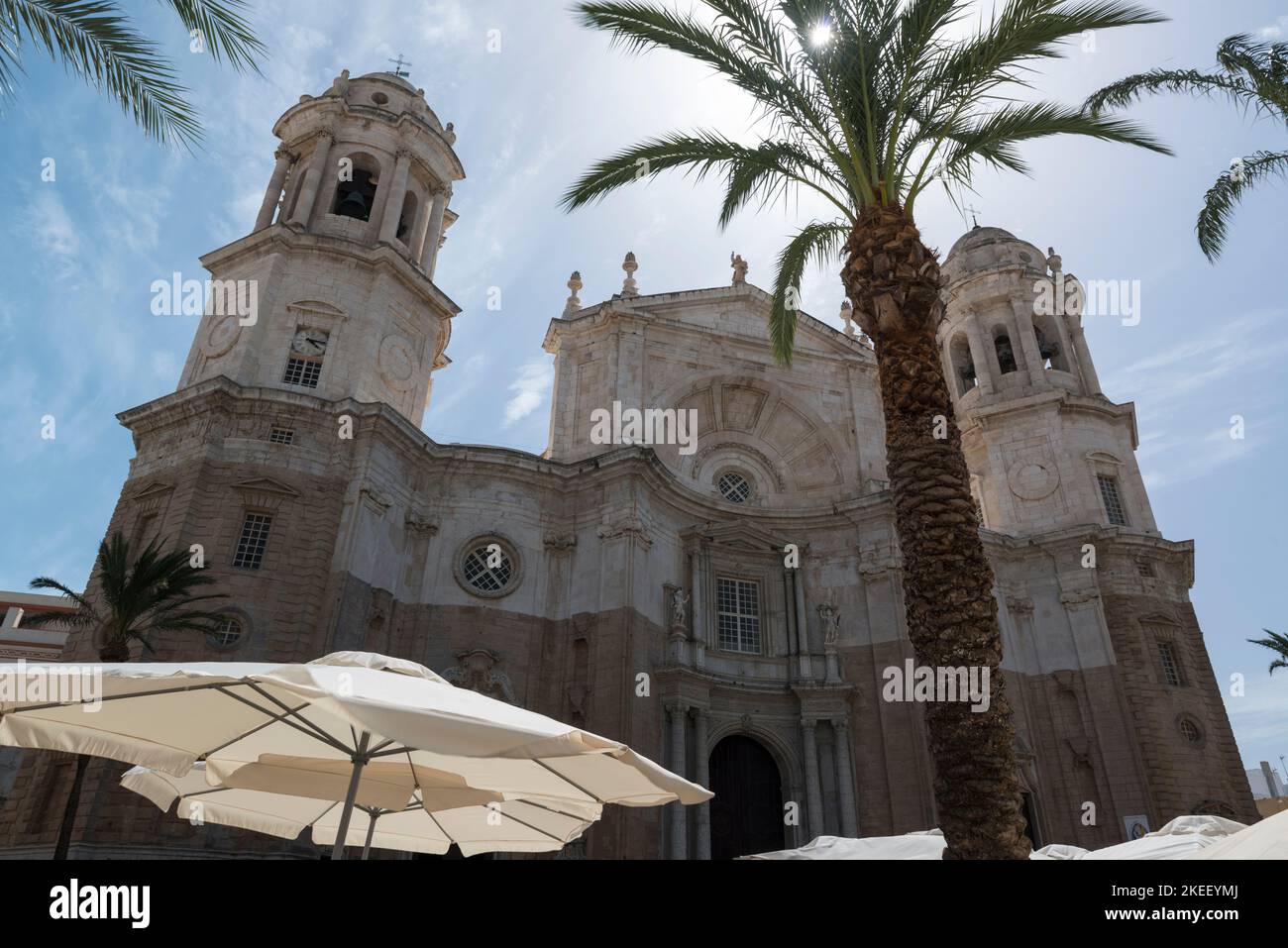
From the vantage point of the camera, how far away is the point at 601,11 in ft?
42.8

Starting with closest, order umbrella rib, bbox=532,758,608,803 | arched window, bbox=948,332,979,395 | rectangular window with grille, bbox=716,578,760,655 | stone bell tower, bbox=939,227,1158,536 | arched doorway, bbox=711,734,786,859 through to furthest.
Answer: umbrella rib, bbox=532,758,608,803 < arched doorway, bbox=711,734,786,859 < rectangular window with grille, bbox=716,578,760,655 < stone bell tower, bbox=939,227,1158,536 < arched window, bbox=948,332,979,395

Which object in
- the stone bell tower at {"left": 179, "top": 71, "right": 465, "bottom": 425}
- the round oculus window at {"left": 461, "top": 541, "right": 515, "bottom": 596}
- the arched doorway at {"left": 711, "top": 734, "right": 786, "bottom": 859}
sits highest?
the stone bell tower at {"left": 179, "top": 71, "right": 465, "bottom": 425}

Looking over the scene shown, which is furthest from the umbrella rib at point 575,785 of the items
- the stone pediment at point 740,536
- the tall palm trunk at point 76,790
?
the stone pediment at point 740,536

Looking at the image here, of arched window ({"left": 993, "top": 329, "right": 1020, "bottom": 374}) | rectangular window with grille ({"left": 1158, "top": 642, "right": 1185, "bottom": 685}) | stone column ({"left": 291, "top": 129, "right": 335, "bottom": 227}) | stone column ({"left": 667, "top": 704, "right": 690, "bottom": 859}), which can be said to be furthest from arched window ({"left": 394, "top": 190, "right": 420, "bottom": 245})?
rectangular window with grille ({"left": 1158, "top": 642, "right": 1185, "bottom": 685})

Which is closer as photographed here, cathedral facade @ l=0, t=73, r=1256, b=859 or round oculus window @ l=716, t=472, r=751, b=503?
cathedral facade @ l=0, t=73, r=1256, b=859

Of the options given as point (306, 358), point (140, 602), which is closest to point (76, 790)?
point (140, 602)

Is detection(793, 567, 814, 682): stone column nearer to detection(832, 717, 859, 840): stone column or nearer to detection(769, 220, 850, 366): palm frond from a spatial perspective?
detection(832, 717, 859, 840): stone column

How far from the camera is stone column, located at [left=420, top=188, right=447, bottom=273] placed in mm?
30938

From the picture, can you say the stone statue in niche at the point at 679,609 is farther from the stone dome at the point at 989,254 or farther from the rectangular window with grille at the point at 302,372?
the stone dome at the point at 989,254

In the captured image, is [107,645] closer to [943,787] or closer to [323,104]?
[943,787]

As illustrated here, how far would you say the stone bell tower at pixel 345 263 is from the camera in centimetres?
2592

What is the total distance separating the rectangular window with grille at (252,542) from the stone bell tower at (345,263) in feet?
14.2

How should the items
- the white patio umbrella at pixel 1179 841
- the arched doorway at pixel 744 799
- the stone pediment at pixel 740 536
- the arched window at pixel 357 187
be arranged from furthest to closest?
the arched window at pixel 357 187 < the stone pediment at pixel 740 536 < the arched doorway at pixel 744 799 < the white patio umbrella at pixel 1179 841

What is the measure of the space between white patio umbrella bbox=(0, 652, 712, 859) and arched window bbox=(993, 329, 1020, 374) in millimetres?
35073
